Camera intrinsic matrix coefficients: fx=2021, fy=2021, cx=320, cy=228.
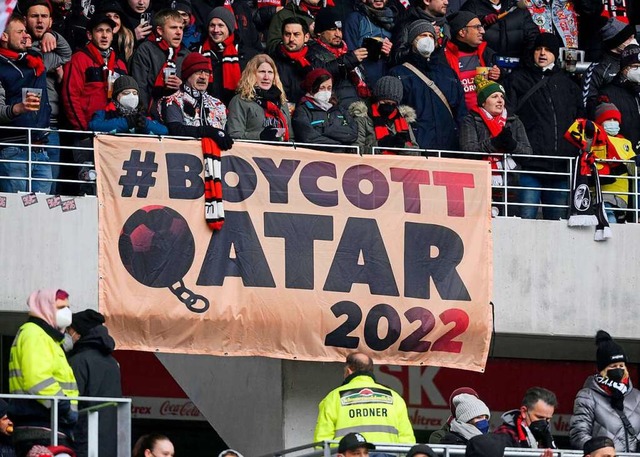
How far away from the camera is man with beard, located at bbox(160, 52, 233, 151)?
1658cm

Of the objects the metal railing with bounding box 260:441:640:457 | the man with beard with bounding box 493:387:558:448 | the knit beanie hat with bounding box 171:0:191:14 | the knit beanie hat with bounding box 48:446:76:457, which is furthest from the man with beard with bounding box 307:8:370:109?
the knit beanie hat with bounding box 48:446:76:457

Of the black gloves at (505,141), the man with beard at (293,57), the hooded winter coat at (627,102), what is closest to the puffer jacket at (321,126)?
the man with beard at (293,57)

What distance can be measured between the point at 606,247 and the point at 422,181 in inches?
71.2

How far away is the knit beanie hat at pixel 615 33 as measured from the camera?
19.8 m

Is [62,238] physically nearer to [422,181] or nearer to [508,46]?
[422,181]

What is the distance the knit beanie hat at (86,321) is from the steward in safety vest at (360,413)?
174 cm

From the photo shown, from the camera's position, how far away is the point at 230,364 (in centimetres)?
1761

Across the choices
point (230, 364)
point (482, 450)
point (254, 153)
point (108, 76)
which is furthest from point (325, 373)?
point (482, 450)

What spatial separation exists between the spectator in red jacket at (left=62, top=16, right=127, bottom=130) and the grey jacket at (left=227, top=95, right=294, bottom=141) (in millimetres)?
990

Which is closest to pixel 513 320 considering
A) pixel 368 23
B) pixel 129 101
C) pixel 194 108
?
pixel 368 23

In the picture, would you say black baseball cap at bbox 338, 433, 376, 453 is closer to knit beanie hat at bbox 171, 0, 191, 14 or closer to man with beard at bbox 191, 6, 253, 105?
man with beard at bbox 191, 6, 253, 105

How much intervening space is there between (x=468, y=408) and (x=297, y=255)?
119 inches

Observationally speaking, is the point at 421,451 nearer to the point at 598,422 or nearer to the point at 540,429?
the point at 540,429

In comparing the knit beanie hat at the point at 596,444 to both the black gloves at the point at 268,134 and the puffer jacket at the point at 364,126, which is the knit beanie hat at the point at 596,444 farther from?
the black gloves at the point at 268,134
